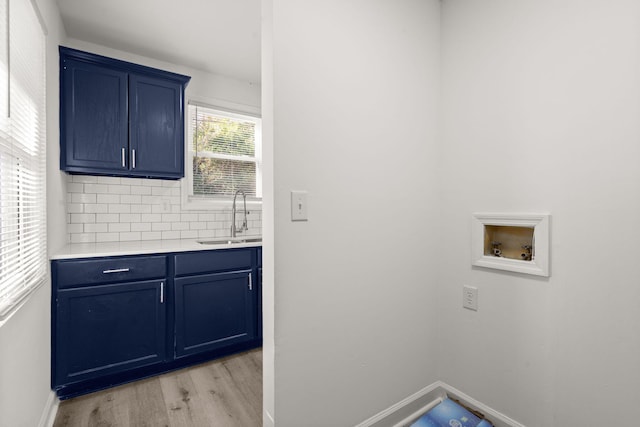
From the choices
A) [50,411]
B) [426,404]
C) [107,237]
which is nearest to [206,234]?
[107,237]

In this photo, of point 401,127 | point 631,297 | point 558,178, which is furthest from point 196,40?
point 631,297

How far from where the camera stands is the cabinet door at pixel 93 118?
225 cm

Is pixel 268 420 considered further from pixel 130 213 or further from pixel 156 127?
pixel 156 127

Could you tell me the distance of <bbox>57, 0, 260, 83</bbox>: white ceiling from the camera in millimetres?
2119

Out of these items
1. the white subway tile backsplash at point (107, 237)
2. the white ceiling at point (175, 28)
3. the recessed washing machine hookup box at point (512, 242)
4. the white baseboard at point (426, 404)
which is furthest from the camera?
the white subway tile backsplash at point (107, 237)

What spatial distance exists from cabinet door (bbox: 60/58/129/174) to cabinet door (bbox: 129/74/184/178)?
0.23 feet

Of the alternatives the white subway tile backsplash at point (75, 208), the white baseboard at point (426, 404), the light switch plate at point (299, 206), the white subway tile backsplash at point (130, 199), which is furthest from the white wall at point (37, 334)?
the white baseboard at point (426, 404)

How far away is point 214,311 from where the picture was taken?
253 cm

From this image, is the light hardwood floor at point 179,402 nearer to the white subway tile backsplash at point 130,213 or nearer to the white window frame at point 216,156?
the white subway tile backsplash at point 130,213

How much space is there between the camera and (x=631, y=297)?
1226mm

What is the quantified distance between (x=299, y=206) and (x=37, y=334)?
1585mm

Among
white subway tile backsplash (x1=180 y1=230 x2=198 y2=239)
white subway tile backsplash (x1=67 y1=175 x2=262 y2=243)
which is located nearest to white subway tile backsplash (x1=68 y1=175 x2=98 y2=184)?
white subway tile backsplash (x1=67 y1=175 x2=262 y2=243)

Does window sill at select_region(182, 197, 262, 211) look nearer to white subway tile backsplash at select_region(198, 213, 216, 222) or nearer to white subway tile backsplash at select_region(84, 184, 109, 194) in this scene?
white subway tile backsplash at select_region(198, 213, 216, 222)

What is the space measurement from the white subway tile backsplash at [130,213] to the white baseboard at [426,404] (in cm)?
224
